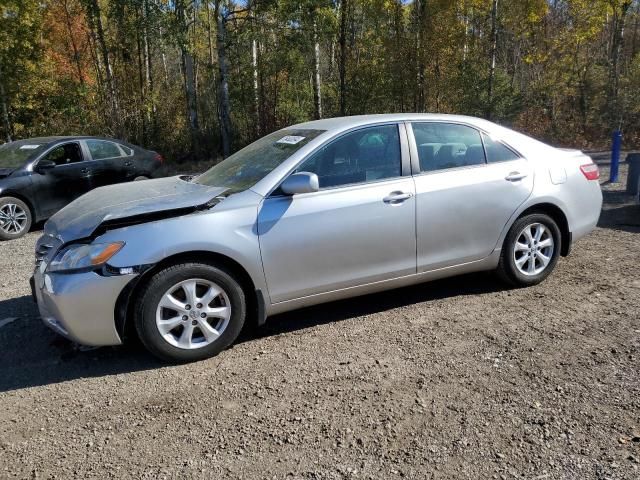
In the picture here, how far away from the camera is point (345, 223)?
4.07 meters

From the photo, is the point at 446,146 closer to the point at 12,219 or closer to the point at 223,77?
the point at 12,219

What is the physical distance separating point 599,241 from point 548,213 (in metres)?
1.84

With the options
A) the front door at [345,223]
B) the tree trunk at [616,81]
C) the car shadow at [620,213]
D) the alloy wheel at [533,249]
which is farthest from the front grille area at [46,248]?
the tree trunk at [616,81]

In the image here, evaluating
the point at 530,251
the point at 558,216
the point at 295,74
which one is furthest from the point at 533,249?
the point at 295,74

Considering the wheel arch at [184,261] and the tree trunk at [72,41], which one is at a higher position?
the tree trunk at [72,41]

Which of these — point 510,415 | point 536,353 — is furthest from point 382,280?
point 510,415

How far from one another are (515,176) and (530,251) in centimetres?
70

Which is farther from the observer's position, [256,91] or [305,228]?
[256,91]

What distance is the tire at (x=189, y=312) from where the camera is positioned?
361cm

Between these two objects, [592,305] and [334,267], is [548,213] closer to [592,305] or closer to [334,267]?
[592,305]

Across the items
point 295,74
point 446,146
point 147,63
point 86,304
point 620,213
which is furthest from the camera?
point 147,63

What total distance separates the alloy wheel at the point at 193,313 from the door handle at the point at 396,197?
1439 mm

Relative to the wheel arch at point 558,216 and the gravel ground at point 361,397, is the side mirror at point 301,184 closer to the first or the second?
the gravel ground at point 361,397

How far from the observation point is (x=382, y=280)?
4320mm
